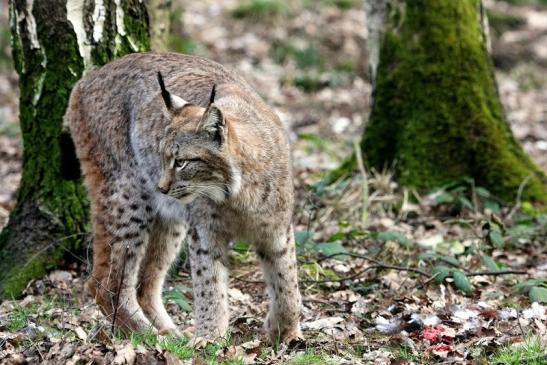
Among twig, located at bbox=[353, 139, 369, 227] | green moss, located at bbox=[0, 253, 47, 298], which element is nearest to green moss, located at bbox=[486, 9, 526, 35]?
twig, located at bbox=[353, 139, 369, 227]

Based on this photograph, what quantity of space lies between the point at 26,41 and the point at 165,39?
4.82 ft

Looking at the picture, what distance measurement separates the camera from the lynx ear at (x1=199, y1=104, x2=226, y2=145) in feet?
16.4

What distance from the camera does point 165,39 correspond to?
25.5 ft

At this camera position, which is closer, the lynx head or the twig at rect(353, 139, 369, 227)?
the lynx head

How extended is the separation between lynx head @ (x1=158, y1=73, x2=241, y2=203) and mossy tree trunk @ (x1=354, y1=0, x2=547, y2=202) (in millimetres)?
3360

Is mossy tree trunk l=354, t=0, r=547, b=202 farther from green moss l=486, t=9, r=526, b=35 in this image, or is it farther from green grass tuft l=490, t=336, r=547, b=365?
green moss l=486, t=9, r=526, b=35

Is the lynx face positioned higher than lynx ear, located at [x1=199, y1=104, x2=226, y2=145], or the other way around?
lynx ear, located at [x1=199, y1=104, x2=226, y2=145]

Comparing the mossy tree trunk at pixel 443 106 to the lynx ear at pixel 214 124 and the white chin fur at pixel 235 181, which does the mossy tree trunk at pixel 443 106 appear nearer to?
the white chin fur at pixel 235 181

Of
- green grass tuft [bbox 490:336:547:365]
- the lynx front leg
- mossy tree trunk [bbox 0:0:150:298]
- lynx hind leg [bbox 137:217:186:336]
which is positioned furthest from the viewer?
mossy tree trunk [bbox 0:0:150:298]

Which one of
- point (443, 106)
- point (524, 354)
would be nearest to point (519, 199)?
point (443, 106)

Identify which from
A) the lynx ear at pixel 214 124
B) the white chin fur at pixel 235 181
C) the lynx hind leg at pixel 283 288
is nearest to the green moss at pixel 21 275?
the lynx hind leg at pixel 283 288

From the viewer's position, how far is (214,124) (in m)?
5.03

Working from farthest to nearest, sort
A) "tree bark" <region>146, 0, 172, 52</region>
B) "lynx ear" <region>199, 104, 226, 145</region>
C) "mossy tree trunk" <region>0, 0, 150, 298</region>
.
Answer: "tree bark" <region>146, 0, 172, 52</region>, "mossy tree trunk" <region>0, 0, 150, 298</region>, "lynx ear" <region>199, 104, 226, 145</region>

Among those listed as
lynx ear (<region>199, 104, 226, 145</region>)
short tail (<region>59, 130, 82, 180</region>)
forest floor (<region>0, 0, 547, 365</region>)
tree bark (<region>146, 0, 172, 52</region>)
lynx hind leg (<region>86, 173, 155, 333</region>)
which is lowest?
forest floor (<region>0, 0, 547, 365</region>)
